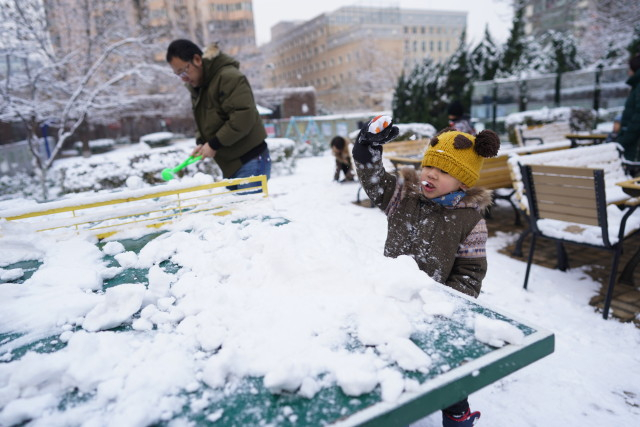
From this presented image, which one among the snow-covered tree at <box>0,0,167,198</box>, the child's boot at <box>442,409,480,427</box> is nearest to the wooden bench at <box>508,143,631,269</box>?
the child's boot at <box>442,409,480,427</box>

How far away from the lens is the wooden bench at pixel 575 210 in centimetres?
276

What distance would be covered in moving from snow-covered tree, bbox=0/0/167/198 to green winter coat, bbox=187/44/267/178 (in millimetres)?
5881

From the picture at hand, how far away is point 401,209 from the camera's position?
193cm

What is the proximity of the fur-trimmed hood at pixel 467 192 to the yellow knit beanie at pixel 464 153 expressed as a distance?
7 cm

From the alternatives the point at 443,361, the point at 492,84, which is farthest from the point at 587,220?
the point at 492,84

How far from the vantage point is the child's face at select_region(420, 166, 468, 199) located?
1816 mm

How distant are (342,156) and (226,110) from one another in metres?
5.54

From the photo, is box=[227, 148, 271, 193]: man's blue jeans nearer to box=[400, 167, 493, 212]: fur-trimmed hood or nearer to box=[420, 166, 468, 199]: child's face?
box=[400, 167, 493, 212]: fur-trimmed hood

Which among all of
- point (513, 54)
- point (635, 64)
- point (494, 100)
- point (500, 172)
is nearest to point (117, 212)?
Result: point (500, 172)

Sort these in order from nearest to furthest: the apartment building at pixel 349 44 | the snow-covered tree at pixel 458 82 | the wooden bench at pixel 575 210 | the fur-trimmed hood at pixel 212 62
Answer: the wooden bench at pixel 575 210 < the fur-trimmed hood at pixel 212 62 < the snow-covered tree at pixel 458 82 < the apartment building at pixel 349 44

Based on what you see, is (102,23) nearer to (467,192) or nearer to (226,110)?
(226,110)

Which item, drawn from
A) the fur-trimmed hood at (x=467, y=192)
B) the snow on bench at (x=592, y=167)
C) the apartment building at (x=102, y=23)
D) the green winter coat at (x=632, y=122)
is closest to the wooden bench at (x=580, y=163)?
the snow on bench at (x=592, y=167)

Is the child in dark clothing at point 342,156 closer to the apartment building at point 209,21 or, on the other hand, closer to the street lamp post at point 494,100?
the apartment building at point 209,21

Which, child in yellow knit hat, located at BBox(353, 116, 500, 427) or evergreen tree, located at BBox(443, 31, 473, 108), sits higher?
evergreen tree, located at BBox(443, 31, 473, 108)
